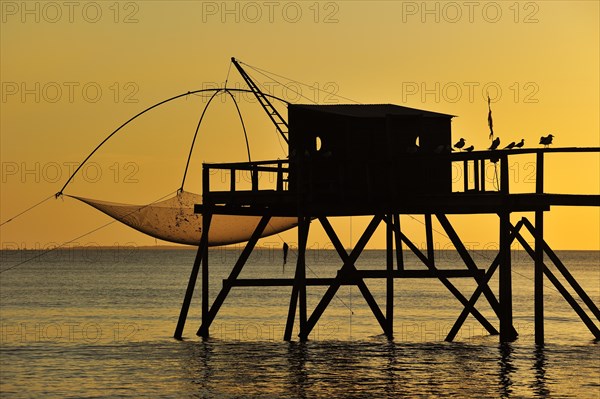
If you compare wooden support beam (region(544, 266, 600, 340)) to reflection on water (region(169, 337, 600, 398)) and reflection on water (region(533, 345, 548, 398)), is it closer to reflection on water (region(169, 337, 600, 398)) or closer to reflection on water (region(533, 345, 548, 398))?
reflection on water (region(169, 337, 600, 398))

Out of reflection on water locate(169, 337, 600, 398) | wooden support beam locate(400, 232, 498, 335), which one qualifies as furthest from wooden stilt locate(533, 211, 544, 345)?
wooden support beam locate(400, 232, 498, 335)

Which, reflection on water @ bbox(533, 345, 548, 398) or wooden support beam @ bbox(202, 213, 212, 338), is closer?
reflection on water @ bbox(533, 345, 548, 398)

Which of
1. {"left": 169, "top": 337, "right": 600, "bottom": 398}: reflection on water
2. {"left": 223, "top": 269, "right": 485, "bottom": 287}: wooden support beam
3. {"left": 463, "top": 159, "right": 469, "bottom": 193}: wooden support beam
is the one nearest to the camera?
{"left": 169, "top": 337, "right": 600, "bottom": 398}: reflection on water

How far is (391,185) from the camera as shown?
37.6 meters

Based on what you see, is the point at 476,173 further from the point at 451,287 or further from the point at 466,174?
the point at 451,287

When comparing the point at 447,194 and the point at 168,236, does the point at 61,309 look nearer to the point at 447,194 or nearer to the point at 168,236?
the point at 168,236

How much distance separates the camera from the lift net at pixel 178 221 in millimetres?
44719

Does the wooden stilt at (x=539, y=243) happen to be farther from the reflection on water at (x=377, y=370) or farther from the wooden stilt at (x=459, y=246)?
the wooden stilt at (x=459, y=246)

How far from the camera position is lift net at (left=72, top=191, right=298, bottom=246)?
44.7 meters

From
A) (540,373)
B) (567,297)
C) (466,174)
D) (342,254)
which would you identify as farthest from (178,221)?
(540,373)

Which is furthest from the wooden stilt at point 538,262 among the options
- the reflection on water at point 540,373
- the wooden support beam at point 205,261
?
the wooden support beam at point 205,261

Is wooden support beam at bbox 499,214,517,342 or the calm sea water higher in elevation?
wooden support beam at bbox 499,214,517,342

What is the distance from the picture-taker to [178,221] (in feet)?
153

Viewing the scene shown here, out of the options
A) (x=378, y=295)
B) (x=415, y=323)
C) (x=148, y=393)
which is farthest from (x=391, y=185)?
(x=378, y=295)
